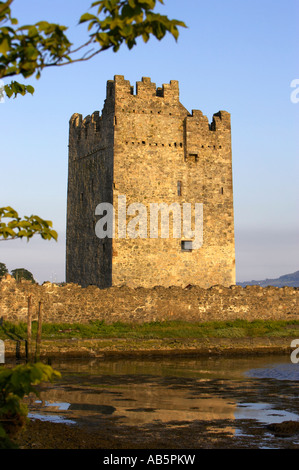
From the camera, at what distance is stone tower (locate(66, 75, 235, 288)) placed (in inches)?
1225

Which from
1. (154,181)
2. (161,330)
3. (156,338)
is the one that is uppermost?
(154,181)

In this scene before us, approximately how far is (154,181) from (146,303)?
22.5 ft

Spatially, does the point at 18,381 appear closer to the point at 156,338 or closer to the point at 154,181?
the point at 156,338

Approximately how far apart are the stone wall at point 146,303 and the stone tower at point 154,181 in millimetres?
2851

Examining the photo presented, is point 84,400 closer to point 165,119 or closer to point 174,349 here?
point 174,349

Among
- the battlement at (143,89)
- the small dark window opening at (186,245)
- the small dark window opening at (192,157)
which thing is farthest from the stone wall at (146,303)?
the battlement at (143,89)

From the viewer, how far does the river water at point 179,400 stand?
12.4m

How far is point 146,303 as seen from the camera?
2794cm

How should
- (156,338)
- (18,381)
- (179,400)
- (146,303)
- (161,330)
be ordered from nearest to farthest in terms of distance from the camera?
(18,381) → (179,400) → (156,338) → (161,330) → (146,303)

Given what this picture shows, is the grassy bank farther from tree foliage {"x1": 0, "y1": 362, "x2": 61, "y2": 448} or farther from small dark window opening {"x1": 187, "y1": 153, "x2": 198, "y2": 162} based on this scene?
tree foliage {"x1": 0, "y1": 362, "x2": 61, "y2": 448}

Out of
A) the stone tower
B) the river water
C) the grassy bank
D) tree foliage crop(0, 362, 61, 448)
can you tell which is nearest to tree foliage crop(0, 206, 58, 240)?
tree foliage crop(0, 362, 61, 448)

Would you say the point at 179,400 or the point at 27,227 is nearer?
the point at 27,227

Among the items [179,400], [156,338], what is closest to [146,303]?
[156,338]

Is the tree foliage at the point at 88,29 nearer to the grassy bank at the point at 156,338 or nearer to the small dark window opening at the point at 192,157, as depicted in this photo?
the grassy bank at the point at 156,338
